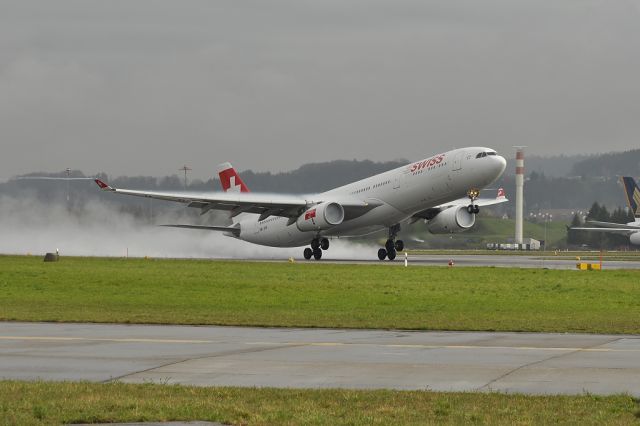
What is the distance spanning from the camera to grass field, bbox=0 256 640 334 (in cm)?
2812

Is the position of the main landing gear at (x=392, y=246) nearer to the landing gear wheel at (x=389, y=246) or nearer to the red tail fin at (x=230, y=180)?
the landing gear wheel at (x=389, y=246)

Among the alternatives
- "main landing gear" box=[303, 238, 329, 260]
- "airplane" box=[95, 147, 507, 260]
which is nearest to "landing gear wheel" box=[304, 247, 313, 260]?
"airplane" box=[95, 147, 507, 260]

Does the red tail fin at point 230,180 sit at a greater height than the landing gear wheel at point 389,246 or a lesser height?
greater

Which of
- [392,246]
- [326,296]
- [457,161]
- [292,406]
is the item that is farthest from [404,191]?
[292,406]

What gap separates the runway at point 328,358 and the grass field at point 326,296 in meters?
2.81

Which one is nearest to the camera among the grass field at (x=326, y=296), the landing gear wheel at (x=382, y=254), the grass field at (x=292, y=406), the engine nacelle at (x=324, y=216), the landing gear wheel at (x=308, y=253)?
the grass field at (x=292, y=406)

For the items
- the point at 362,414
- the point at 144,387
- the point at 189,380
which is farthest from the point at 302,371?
the point at 362,414

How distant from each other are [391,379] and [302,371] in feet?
5.35

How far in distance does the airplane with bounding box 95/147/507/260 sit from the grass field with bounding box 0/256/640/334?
983cm

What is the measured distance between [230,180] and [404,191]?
2252 cm

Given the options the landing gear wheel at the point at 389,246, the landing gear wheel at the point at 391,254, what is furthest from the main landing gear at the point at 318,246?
the landing gear wheel at the point at 391,254

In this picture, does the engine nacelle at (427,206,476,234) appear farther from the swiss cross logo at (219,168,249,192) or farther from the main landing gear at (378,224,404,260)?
the swiss cross logo at (219,168,249,192)

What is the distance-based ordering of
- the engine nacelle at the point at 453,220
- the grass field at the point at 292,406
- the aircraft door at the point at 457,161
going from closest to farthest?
the grass field at the point at 292,406
the aircraft door at the point at 457,161
the engine nacelle at the point at 453,220

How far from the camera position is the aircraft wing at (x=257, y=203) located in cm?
6831
